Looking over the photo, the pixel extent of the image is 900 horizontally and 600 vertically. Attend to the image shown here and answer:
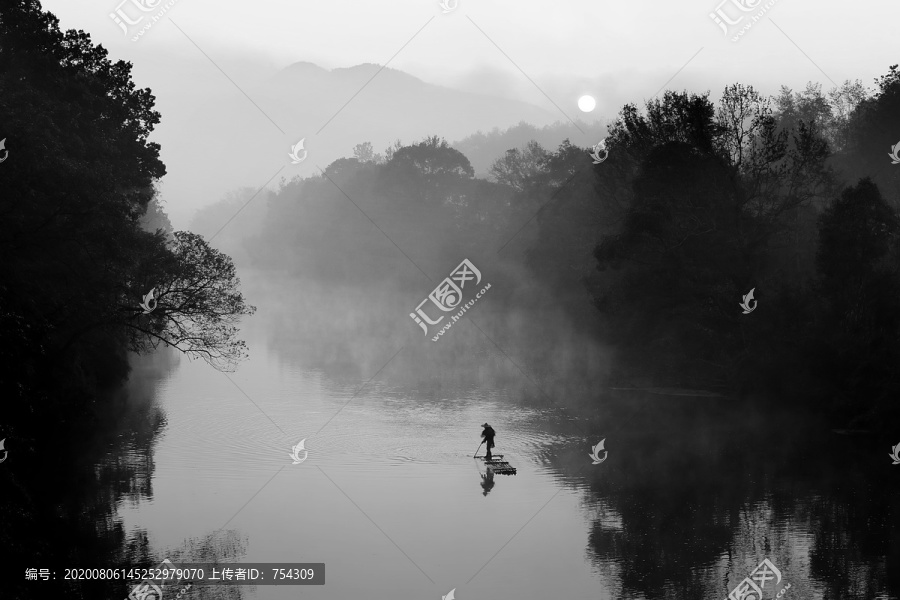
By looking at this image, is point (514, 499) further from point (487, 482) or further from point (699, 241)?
point (699, 241)

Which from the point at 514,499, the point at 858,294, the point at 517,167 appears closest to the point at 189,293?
the point at 514,499

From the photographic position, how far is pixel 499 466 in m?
38.8

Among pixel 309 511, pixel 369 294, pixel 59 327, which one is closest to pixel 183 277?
pixel 59 327

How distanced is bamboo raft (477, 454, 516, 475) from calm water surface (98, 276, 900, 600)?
1.29ft

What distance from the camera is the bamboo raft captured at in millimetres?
38125

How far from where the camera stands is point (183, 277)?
49938 mm

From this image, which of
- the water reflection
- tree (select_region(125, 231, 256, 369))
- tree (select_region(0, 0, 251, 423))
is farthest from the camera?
tree (select_region(125, 231, 256, 369))

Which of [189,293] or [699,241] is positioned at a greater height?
[699,241]

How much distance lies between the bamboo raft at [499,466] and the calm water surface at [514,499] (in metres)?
0.39

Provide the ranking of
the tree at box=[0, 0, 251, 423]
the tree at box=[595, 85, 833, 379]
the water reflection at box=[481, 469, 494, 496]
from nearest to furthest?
the tree at box=[0, 0, 251, 423] → the water reflection at box=[481, 469, 494, 496] → the tree at box=[595, 85, 833, 379]

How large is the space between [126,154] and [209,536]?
111 ft

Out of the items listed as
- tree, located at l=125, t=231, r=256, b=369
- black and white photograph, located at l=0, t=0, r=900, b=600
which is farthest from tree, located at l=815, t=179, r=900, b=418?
tree, located at l=125, t=231, r=256, b=369

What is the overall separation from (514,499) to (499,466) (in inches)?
160

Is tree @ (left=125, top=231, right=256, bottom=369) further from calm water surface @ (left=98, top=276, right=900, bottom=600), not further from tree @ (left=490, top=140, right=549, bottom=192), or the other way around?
tree @ (left=490, top=140, right=549, bottom=192)
